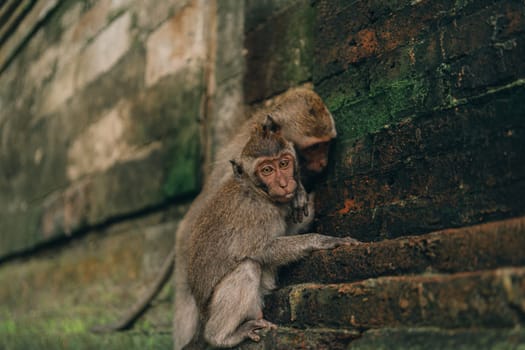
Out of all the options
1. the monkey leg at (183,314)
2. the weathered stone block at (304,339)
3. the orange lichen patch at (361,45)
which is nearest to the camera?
the weathered stone block at (304,339)

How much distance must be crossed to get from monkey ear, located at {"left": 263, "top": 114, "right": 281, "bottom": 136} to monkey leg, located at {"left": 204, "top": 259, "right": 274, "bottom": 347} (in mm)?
809

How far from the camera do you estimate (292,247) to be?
12.1ft

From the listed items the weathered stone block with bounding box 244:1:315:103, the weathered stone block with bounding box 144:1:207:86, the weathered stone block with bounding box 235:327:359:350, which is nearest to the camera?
the weathered stone block with bounding box 235:327:359:350

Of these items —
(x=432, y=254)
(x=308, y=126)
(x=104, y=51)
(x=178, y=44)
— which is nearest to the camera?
(x=432, y=254)

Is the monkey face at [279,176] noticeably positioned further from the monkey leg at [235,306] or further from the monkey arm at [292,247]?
the monkey leg at [235,306]

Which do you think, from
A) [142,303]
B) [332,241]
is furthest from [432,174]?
[142,303]

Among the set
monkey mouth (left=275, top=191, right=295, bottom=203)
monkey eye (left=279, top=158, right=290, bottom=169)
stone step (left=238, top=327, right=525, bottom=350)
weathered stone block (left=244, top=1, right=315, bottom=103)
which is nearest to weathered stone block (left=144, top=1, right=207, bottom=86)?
weathered stone block (left=244, top=1, right=315, bottom=103)

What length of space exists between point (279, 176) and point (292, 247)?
405mm

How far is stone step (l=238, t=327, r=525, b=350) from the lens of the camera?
2314 millimetres

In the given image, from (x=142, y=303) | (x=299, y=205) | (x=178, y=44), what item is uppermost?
(x=178, y=44)

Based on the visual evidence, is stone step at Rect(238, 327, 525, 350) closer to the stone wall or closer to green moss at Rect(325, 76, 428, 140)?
the stone wall

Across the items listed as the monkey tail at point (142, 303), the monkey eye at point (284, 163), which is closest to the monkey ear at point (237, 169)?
the monkey eye at point (284, 163)

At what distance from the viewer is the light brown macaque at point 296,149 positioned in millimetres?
4137

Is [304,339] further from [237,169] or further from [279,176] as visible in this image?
[237,169]
